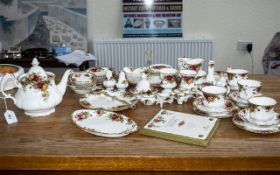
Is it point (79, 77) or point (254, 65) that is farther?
point (254, 65)

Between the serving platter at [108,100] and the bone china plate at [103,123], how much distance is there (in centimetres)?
7

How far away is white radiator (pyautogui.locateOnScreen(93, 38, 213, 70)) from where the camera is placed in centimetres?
347

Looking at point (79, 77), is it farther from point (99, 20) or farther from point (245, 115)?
point (99, 20)

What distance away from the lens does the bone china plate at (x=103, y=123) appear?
1.25 metres

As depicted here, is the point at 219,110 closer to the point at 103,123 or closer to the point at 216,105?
the point at 216,105

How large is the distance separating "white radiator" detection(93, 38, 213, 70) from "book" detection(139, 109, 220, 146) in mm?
2114

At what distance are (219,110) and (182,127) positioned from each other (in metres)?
0.20

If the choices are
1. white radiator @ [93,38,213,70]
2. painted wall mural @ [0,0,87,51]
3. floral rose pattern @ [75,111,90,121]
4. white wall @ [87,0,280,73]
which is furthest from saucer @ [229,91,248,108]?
painted wall mural @ [0,0,87,51]

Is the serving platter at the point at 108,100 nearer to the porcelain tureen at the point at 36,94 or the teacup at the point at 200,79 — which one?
the porcelain tureen at the point at 36,94

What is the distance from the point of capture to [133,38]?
350 centimetres

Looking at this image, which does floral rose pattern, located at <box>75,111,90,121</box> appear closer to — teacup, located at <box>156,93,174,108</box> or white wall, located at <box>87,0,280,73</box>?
teacup, located at <box>156,93,174,108</box>

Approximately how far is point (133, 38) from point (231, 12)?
3.13 ft

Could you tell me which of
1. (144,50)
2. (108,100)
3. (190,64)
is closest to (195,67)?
(190,64)

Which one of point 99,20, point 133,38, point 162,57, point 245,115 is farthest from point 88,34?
point 245,115
